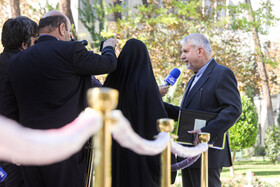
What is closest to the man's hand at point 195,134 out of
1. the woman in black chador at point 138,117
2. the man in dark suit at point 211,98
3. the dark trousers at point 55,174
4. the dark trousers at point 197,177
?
the man in dark suit at point 211,98

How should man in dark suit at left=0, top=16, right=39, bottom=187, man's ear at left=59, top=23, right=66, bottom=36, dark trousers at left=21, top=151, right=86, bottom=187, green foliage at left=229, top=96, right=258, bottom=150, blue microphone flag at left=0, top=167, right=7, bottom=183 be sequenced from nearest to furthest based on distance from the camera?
dark trousers at left=21, top=151, right=86, bottom=187
blue microphone flag at left=0, top=167, right=7, bottom=183
man's ear at left=59, top=23, right=66, bottom=36
man in dark suit at left=0, top=16, right=39, bottom=187
green foliage at left=229, top=96, right=258, bottom=150

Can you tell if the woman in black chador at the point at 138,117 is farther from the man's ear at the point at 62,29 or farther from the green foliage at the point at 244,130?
the green foliage at the point at 244,130

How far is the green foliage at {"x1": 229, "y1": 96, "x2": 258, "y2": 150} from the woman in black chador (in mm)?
12234

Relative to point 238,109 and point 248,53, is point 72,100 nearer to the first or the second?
point 238,109

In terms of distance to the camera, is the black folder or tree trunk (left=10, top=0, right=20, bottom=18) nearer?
the black folder

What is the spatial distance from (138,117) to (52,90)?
74cm

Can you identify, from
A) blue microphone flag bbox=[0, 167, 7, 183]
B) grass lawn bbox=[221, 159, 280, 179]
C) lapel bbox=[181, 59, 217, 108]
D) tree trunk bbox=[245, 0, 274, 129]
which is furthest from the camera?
tree trunk bbox=[245, 0, 274, 129]

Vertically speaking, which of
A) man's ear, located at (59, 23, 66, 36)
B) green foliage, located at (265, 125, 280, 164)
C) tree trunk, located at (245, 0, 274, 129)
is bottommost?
green foliage, located at (265, 125, 280, 164)

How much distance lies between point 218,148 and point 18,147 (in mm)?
3080

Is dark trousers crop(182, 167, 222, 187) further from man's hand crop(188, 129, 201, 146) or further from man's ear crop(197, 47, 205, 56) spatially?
man's ear crop(197, 47, 205, 56)

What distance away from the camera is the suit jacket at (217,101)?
4.08 metres

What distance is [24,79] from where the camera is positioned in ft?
11.2

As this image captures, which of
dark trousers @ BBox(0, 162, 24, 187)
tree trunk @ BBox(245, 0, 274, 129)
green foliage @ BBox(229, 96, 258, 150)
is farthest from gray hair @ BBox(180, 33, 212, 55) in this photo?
green foliage @ BBox(229, 96, 258, 150)

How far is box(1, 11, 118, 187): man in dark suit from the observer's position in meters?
3.32
